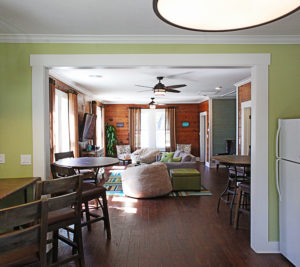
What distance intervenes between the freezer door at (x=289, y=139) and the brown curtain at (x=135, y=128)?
8166 mm

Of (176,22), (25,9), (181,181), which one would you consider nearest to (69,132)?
(181,181)

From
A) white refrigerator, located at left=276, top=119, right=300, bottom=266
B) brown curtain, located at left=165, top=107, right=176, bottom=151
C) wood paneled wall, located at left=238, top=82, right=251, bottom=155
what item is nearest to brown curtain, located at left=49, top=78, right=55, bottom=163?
white refrigerator, located at left=276, top=119, right=300, bottom=266

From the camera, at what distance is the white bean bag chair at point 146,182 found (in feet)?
16.2

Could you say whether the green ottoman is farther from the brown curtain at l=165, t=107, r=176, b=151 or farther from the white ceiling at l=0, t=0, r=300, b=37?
the brown curtain at l=165, t=107, r=176, b=151

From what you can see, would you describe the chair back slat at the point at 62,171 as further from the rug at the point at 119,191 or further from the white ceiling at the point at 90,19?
the rug at the point at 119,191

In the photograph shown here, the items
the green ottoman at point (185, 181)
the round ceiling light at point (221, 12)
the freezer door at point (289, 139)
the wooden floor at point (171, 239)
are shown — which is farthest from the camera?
the green ottoman at point (185, 181)

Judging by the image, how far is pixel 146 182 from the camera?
4930mm

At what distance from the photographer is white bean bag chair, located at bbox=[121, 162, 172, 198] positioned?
4934 millimetres

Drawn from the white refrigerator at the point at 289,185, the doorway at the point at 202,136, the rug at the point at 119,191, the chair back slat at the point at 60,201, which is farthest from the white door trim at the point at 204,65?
the doorway at the point at 202,136

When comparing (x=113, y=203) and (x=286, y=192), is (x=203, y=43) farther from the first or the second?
(x=113, y=203)

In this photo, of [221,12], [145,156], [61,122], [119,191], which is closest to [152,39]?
[221,12]

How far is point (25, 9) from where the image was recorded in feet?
7.05

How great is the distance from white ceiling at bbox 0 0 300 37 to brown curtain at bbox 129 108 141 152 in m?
8.06

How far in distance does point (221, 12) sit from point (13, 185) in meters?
2.31
